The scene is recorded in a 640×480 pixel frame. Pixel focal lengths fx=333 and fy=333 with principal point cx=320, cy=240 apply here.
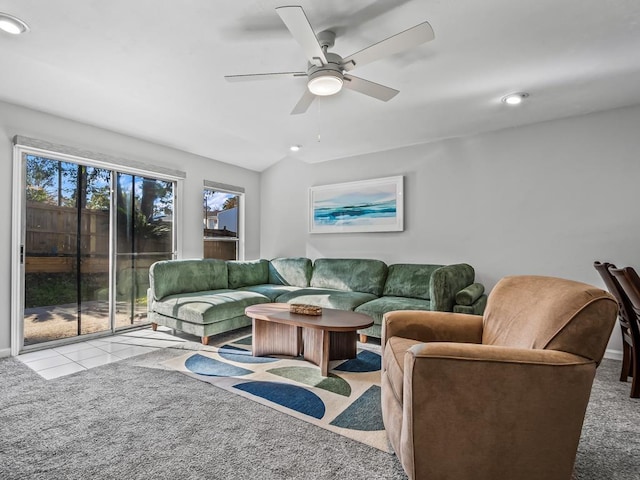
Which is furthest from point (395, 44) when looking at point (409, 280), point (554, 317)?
point (409, 280)

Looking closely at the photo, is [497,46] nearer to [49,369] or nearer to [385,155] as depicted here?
[385,155]

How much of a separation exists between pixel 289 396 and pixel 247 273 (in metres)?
2.81

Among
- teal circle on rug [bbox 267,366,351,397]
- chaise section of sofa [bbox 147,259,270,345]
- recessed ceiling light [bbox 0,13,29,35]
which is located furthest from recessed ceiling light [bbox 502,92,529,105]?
recessed ceiling light [bbox 0,13,29,35]

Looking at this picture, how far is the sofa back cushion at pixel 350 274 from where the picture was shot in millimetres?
4234

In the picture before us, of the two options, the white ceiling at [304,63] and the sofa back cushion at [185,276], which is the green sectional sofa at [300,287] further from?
the white ceiling at [304,63]

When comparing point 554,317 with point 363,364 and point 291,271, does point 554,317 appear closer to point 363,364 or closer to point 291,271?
point 363,364

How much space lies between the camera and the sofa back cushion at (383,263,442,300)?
3.89m

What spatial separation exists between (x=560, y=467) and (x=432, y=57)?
2468 millimetres

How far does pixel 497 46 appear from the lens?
2264mm

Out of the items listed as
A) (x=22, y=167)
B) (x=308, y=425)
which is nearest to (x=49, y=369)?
(x=22, y=167)

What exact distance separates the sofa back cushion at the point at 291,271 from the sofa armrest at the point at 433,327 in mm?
2822

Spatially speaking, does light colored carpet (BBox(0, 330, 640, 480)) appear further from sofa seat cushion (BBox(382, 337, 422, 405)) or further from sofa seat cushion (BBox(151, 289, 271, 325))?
sofa seat cushion (BBox(151, 289, 271, 325))

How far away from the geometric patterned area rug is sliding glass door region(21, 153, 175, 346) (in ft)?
4.90

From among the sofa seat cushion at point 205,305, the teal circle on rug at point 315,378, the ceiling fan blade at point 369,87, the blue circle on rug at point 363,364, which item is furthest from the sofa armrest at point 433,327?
the sofa seat cushion at point 205,305
